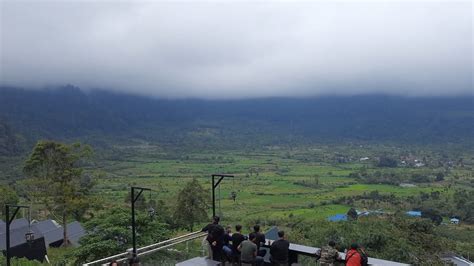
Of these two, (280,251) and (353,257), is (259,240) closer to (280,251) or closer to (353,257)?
(280,251)

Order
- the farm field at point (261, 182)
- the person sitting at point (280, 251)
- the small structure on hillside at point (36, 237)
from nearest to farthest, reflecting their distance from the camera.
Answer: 1. the person sitting at point (280, 251)
2. the small structure on hillside at point (36, 237)
3. the farm field at point (261, 182)

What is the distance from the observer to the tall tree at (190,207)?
34094mm

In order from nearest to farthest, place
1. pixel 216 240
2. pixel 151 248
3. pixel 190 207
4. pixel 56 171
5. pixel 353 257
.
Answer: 1. pixel 353 257
2. pixel 216 240
3. pixel 151 248
4. pixel 56 171
5. pixel 190 207

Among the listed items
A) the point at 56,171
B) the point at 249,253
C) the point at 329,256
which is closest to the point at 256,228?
the point at 249,253

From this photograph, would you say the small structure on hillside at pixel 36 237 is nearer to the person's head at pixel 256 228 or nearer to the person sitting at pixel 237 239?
the person sitting at pixel 237 239

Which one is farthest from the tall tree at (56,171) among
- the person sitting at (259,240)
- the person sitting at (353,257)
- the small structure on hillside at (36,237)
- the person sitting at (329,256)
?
the person sitting at (353,257)

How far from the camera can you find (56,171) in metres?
27.4

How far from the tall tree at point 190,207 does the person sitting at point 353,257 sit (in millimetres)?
26747

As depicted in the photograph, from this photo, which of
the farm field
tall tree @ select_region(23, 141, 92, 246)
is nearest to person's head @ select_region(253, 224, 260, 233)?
tall tree @ select_region(23, 141, 92, 246)

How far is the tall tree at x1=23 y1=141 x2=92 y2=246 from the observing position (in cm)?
2700

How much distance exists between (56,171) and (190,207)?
35.1 feet

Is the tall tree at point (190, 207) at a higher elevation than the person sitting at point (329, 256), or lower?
lower

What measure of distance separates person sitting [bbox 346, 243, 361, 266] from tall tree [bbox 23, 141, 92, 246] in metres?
22.7

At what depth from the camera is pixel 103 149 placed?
5610 inches
